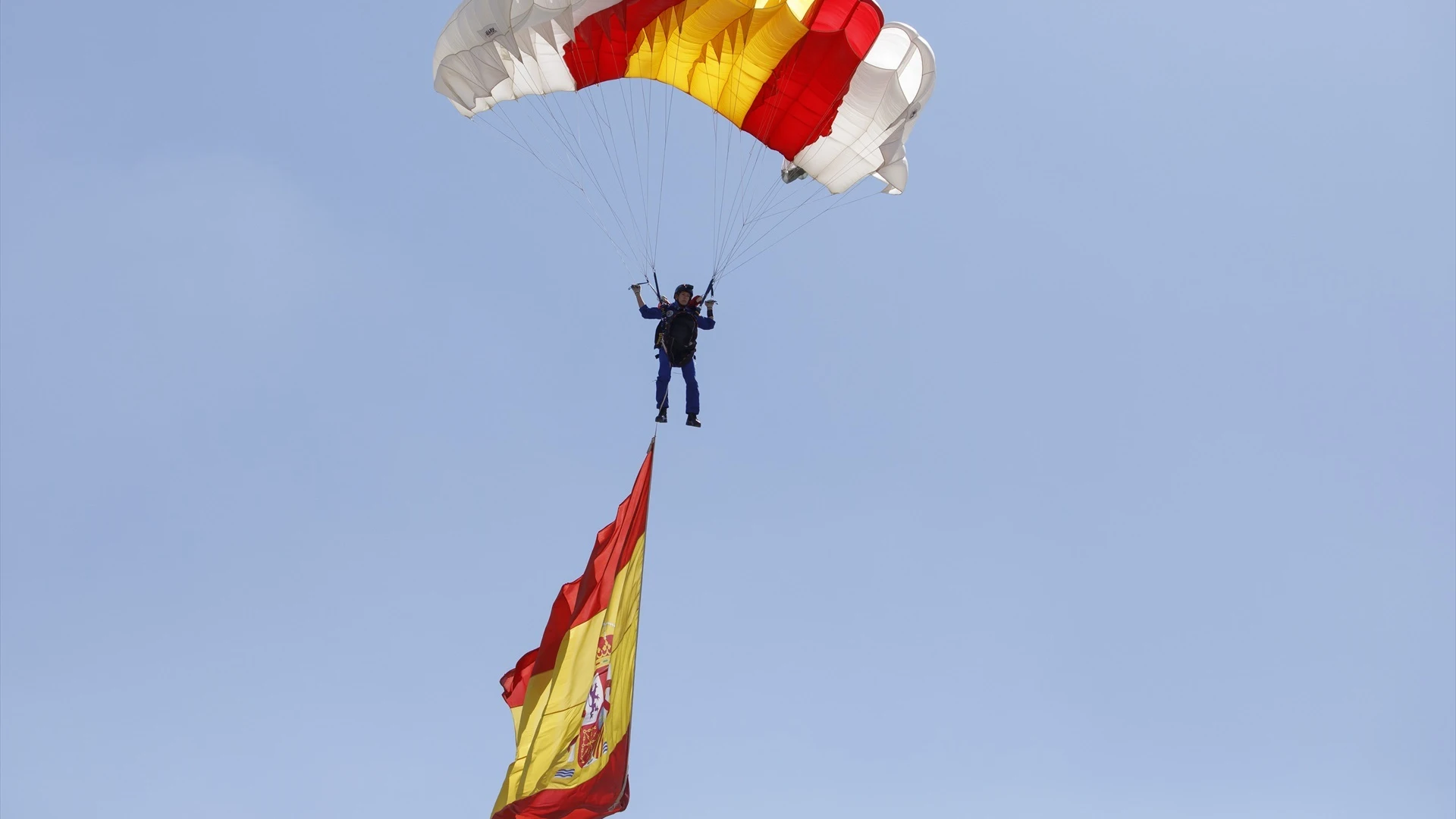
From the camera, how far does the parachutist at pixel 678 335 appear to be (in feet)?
63.1

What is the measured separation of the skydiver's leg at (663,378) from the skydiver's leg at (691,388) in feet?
0.61

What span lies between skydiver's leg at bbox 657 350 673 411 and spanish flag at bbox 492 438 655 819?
0.54 metres

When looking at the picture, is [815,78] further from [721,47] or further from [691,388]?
[691,388]

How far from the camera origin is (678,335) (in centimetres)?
1920

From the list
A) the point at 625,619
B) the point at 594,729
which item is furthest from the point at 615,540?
the point at 594,729

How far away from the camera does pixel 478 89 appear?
1977cm

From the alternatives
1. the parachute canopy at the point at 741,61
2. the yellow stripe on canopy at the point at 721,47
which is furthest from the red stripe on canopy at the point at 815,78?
the yellow stripe on canopy at the point at 721,47

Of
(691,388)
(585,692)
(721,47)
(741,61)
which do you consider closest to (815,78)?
(741,61)

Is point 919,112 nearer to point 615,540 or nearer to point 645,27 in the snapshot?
point 645,27

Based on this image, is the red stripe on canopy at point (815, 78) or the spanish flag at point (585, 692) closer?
the spanish flag at point (585, 692)

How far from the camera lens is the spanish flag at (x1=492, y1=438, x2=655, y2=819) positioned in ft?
60.2

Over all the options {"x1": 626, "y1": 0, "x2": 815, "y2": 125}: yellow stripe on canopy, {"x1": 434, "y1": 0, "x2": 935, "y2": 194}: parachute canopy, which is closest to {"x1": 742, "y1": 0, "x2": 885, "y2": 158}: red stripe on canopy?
{"x1": 434, "y1": 0, "x2": 935, "y2": 194}: parachute canopy

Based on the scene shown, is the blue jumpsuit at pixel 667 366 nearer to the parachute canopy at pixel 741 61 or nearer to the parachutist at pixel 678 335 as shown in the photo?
the parachutist at pixel 678 335

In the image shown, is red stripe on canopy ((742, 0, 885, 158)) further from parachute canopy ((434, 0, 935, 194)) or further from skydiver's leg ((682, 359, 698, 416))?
skydiver's leg ((682, 359, 698, 416))
